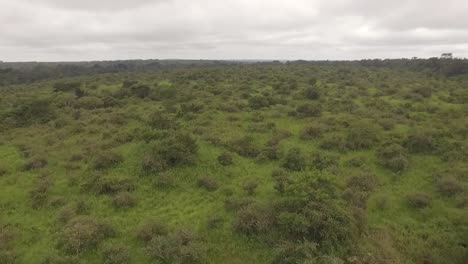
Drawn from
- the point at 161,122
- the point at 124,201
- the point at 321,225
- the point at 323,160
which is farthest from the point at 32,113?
the point at 321,225

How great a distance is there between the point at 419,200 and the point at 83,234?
48.4 feet

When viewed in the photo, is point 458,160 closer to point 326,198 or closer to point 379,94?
point 326,198

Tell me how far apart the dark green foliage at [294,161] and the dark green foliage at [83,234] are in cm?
1044

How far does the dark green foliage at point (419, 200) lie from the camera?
1875 centimetres

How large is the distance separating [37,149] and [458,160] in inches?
1046

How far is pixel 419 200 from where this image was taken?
1880 cm

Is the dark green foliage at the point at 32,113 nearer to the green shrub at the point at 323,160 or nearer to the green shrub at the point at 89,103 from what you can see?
the green shrub at the point at 89,103

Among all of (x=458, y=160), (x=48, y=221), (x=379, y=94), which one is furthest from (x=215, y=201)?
(x=379, y=94)

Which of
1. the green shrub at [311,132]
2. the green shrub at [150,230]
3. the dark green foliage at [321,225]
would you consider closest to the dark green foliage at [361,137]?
the green shrub at [311,132]

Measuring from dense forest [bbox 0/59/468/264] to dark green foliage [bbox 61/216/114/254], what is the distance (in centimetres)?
6

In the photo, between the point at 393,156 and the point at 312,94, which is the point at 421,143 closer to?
the point at 393,156

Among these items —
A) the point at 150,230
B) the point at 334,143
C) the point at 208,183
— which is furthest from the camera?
the point at 334,143

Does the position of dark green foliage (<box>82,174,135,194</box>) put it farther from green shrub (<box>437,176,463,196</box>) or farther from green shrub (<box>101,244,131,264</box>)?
green shrub (<box>437,176,463,196</box>)

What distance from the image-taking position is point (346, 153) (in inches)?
1005
